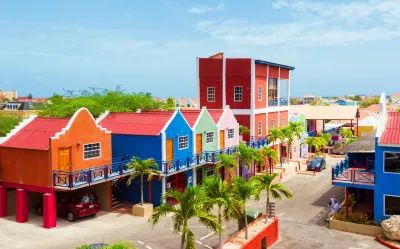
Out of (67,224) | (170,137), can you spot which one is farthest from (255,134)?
(67,224)

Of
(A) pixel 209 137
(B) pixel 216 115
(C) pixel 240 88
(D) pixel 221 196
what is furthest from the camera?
(C) pixel 240 88

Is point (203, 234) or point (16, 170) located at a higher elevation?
point (16, 170)

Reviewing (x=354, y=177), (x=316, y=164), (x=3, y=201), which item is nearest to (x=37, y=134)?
(x=3, y=201)

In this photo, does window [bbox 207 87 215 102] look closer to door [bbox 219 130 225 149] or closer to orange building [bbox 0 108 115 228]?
door [bbox 219 130 225 149]

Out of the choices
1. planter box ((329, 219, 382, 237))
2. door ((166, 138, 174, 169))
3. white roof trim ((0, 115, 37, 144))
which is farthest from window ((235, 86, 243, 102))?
white roof trim ((0, 115, 37, 144))

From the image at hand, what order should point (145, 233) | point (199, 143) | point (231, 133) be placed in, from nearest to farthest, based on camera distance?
point (145, 233), point (199, 143), point (231, 133)

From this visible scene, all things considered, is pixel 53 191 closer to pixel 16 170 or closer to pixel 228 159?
pixel 16 170

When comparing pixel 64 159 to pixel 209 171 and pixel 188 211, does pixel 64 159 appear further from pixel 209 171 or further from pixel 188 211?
pixel 209 171

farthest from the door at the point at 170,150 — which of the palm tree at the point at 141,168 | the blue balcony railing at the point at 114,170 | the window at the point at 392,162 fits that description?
the window at the point at 392,162
